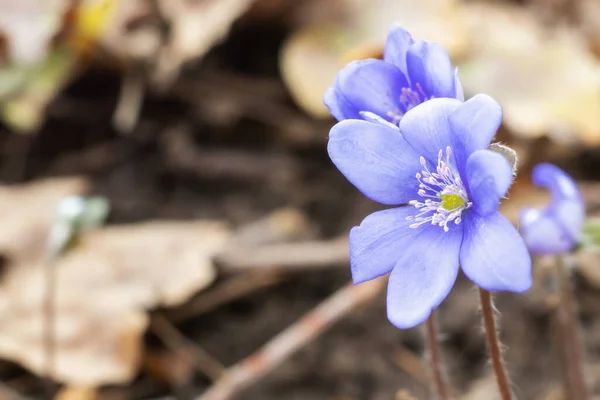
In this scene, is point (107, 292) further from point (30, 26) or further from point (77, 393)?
point (30, 26)

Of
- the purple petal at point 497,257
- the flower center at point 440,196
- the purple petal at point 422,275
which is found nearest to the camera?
the purple petal at point 497,257

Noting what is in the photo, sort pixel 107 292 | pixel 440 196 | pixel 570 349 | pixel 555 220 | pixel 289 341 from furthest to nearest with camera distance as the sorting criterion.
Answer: pixel 107 292
pixel 289 341
pixel 570 349
pixel 555 220
pixel 440 196

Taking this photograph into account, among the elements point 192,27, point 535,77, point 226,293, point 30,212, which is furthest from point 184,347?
point 535,77

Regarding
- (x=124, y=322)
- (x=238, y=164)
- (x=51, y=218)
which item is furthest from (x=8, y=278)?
(x=238, y=164)

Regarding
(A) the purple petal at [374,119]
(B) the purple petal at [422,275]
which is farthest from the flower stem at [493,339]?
(A) the purple petal at [374,119]

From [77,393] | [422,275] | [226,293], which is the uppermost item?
[422,275]

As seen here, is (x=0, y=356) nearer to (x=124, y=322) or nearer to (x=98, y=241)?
(x=124, y=322)

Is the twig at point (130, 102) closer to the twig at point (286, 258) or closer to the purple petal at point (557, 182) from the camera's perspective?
→ the twig at point (286, 258)
